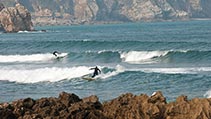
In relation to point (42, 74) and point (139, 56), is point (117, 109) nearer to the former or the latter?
point (42, 74)

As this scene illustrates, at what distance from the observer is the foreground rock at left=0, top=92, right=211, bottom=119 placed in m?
12.6

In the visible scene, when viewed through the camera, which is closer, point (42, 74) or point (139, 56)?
point (42, 74)

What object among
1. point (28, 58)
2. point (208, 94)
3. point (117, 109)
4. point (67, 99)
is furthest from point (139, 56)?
point (117, 109)

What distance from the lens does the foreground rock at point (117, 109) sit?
12578 mm

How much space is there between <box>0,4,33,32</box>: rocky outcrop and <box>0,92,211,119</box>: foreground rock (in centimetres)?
12385

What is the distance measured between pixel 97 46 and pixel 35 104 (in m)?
55.2

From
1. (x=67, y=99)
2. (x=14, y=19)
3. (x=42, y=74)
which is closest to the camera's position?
(x=67, y=99)

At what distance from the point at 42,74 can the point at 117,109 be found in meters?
24.5

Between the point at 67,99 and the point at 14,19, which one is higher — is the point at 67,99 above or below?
above

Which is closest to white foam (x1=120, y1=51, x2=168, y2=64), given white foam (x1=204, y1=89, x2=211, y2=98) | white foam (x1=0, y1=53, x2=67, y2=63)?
white foam (x1=0, y1=53, x2=67, y2=63)

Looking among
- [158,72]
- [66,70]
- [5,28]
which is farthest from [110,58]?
[5,28]

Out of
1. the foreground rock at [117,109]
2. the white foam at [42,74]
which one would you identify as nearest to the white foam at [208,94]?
the foreground rock at [117,109]

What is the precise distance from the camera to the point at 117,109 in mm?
13109

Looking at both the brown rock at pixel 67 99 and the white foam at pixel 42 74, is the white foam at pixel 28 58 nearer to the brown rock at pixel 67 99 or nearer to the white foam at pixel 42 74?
the white foam at pixel 42 74
